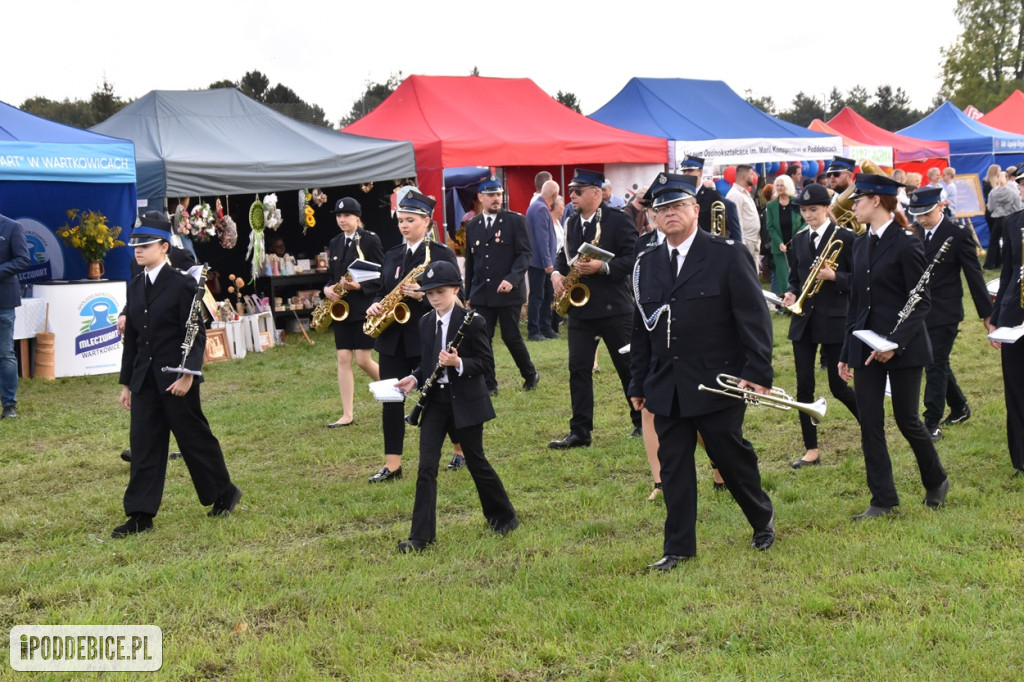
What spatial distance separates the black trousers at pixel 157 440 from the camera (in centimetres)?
654

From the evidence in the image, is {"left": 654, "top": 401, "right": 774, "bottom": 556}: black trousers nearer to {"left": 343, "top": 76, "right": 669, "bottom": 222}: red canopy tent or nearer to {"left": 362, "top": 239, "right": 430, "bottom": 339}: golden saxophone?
{"left": 362, "top": 239, "right": 430, "bottom": 339}: golden saxophone

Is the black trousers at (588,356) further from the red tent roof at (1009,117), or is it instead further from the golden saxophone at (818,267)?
the red tent roof at (1009,117)

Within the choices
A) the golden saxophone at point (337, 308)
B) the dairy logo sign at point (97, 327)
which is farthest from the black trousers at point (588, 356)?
the dairy logo sign at point (97, 327)

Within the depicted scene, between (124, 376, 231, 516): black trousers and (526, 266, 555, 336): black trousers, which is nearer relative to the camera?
(124, 376, 231, 516): black trousers

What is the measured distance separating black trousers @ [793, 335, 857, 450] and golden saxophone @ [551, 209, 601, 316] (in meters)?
1.67

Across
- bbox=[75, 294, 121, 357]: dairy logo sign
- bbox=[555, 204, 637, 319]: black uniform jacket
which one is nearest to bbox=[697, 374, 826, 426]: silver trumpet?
bbox=[555, 204, 637, 319]: black uniform jacket

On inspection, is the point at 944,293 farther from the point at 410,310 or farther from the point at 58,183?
the point at 58,183

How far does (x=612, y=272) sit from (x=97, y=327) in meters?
7.64

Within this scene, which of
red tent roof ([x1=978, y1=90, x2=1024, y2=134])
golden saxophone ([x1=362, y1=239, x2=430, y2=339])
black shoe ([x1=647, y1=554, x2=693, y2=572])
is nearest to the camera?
black shoe ([x1=647, y1=554, x2=693, y2=572])

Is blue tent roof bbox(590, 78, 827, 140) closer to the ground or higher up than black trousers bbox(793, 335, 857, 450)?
higher up

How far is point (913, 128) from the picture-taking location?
2875 centimetres

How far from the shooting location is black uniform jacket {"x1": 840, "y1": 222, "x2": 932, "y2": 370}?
5918mm

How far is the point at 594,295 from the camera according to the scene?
322 inches

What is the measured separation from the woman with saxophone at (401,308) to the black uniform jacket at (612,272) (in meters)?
1.26
